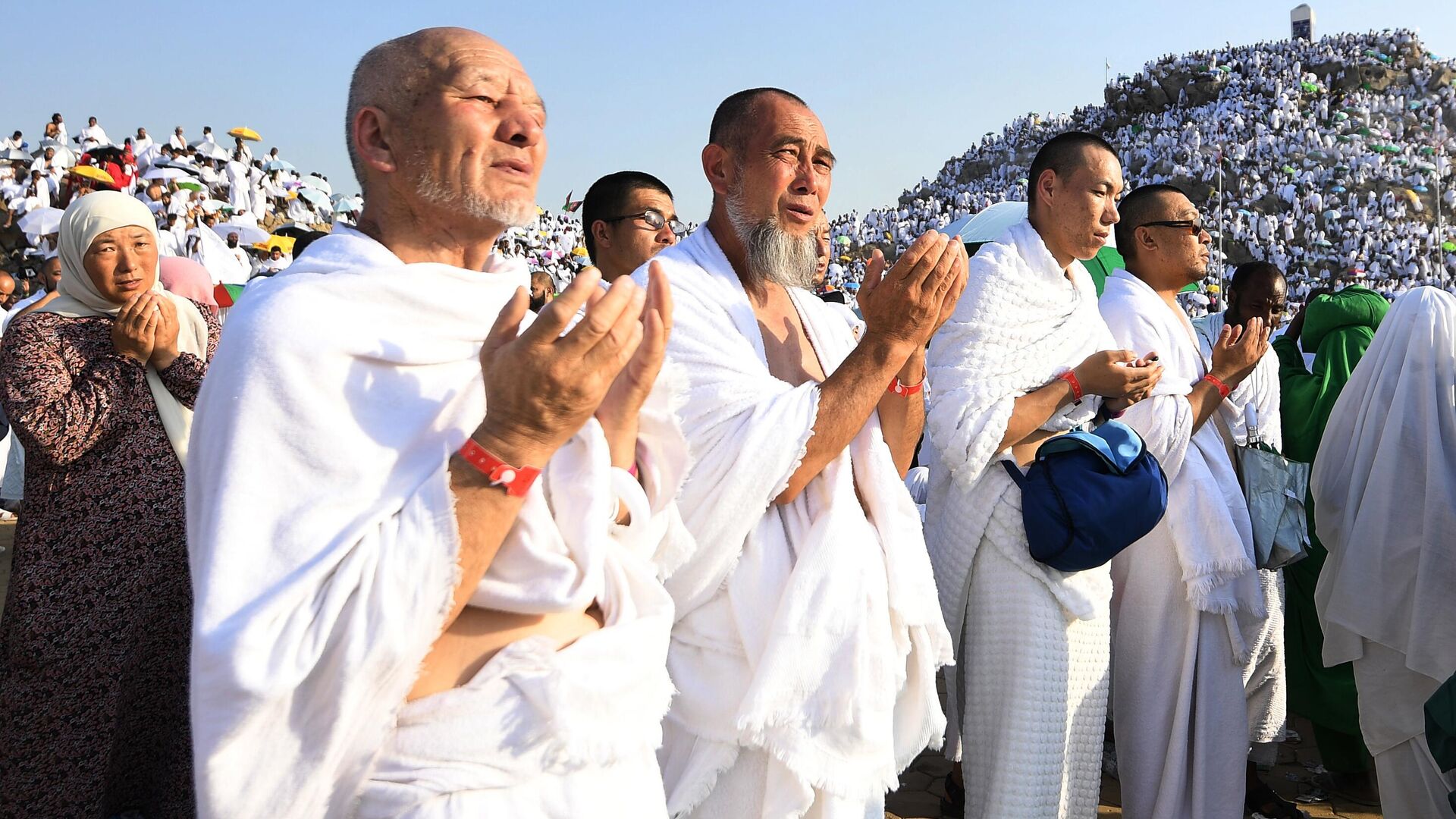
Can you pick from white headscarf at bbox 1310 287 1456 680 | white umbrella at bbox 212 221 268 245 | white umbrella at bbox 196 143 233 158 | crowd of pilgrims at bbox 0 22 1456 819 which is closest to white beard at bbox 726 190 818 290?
crowd of pilgrims at bbox 0 22 1456 819

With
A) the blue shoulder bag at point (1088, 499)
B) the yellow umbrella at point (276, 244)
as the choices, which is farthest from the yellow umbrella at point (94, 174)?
the blue shoulder bag at point (1088, 499)

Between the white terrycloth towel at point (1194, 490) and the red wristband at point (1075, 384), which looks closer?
the red wristband at point (1075, 384)

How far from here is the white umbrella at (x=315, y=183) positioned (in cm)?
2678

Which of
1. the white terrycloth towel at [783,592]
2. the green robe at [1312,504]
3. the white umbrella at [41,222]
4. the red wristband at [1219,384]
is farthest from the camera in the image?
the white umbrella at [41,222]

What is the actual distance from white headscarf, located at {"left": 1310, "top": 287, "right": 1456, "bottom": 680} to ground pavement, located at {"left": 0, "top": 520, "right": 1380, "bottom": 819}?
3.48ft

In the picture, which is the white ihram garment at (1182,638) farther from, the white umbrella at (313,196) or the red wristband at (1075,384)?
the white umbrella at (313,196)

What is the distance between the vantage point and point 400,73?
1708mm

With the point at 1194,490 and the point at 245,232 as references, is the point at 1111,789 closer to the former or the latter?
the point at 1194,490

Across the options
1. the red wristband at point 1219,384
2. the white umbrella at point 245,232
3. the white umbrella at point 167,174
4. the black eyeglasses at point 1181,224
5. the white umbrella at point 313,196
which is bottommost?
the red wristband at point 1219,384


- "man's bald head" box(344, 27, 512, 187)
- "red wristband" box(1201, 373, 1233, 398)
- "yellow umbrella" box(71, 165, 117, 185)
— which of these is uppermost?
"yellow umbrella" box(71, 165, 117, 185)

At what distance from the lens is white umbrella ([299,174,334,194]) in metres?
26.8

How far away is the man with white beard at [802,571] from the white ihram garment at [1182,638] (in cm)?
151

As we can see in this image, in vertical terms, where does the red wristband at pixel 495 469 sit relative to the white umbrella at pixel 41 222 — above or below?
below

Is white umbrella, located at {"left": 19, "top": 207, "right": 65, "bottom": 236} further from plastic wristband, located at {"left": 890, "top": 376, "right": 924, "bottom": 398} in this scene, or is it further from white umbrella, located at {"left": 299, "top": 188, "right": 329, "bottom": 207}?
plastic wristband, located at {"left": 890, "top": 376, "right": 924, "bottom": 398}
